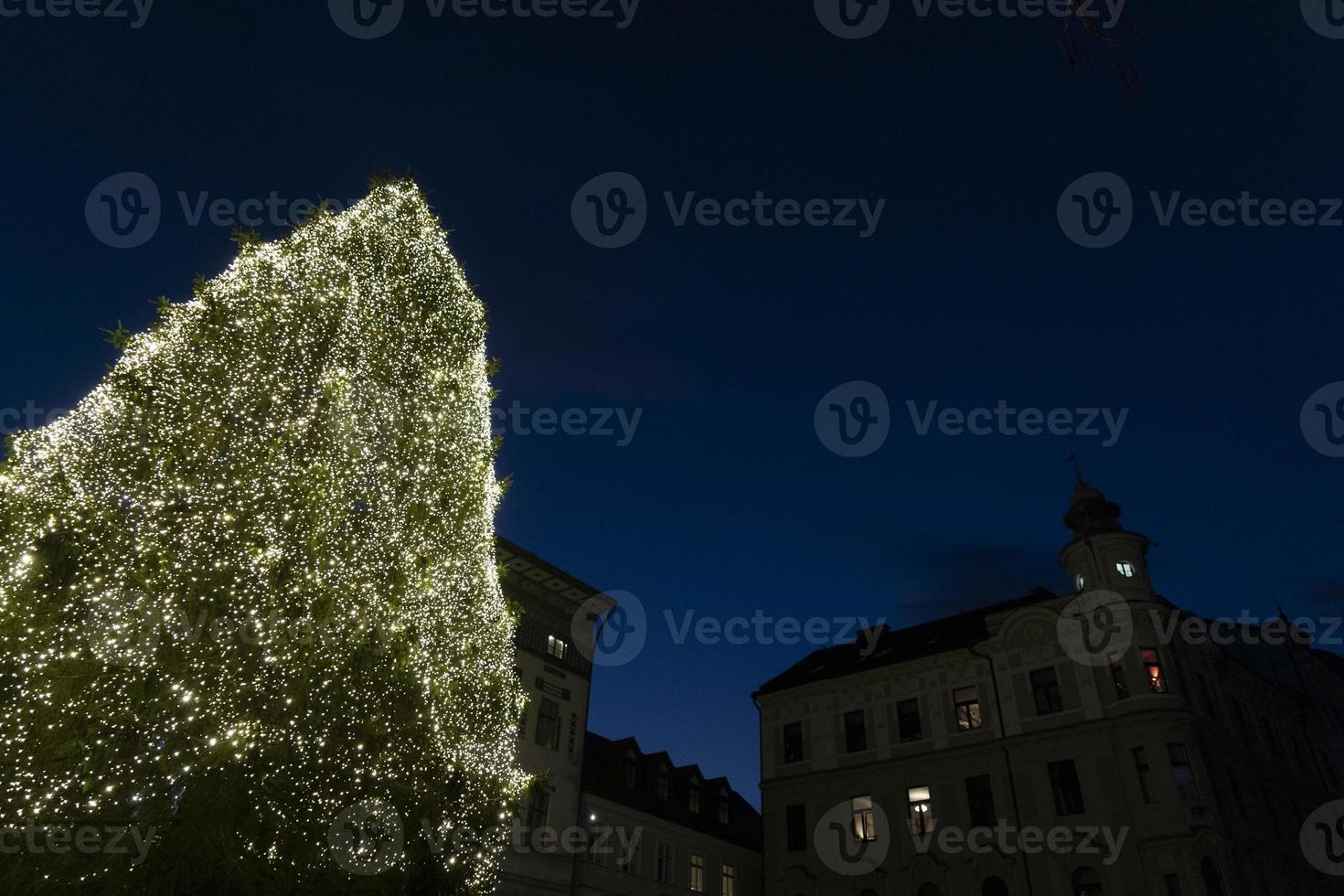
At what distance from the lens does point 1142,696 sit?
25.9m

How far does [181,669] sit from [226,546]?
1.68m

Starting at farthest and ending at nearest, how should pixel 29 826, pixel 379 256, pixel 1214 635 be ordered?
1. pixel 1214 635
2. pixel 379 256
3. pixel 29 826

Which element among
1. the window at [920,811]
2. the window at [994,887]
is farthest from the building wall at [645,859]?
the window at [994,887]

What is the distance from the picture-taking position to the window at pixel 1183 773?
24.3 m

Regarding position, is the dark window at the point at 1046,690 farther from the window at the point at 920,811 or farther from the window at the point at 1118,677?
the window at the point at 920,811

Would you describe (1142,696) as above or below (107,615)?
above

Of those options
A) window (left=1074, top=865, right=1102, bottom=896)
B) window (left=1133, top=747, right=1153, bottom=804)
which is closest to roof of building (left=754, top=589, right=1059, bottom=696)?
window (left=1133, top=747, right=1153, bottom=804)

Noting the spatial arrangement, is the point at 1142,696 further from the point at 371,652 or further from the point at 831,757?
the point at 371,652

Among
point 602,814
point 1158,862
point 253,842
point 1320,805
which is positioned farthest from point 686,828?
point 1320,805

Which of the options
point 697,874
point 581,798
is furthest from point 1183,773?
point 581,798

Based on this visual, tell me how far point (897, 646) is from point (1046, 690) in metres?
7.22

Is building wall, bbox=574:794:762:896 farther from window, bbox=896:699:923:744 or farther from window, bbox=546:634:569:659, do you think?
window, bbox=896:699:923:744

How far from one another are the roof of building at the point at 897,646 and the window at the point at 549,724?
11.7 meters

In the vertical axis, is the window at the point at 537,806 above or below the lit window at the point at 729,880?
above
